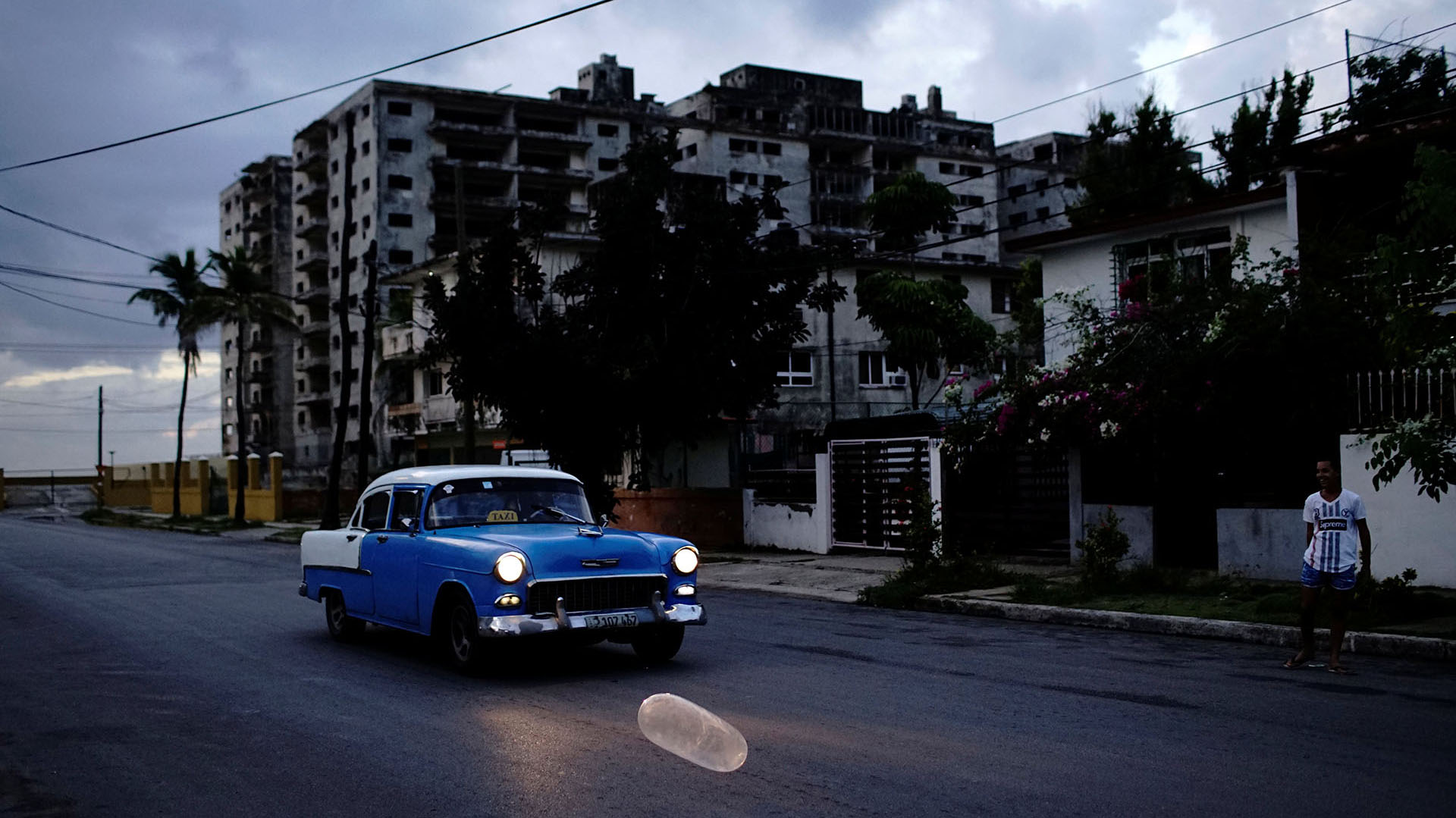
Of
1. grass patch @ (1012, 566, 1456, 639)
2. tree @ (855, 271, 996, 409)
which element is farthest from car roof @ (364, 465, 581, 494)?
tree @ (855, 271, 996, 409)

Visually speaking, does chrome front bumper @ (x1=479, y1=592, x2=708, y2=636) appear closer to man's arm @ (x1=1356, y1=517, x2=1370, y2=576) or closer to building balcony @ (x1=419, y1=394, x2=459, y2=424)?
man's arm @ (x1=1356, y1=517, x2=1370, y2=576)

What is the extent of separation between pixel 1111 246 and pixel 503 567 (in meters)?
20.3

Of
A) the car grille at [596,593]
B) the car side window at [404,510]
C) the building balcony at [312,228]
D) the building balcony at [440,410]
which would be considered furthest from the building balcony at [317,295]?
the car grille at [596,593]

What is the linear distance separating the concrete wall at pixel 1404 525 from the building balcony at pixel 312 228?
76363 millimetres

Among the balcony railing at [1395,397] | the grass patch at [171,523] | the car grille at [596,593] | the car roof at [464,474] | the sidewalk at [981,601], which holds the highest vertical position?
the balcony railing at [1395,397]

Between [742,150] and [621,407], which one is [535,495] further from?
[742,150]

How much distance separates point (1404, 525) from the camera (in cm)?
1451

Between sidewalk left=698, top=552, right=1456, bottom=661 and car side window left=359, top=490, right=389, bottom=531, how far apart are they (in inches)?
280

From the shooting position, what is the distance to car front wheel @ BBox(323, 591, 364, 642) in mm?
11898

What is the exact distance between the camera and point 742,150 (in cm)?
7581

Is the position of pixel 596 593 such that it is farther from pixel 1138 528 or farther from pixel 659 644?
pixel 1138 528

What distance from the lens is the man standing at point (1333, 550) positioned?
966cm

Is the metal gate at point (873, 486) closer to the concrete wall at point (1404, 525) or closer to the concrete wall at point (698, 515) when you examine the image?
the concrete wall at point (698, 515)

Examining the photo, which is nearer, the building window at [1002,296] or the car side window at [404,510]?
the car side window at [404,510]
